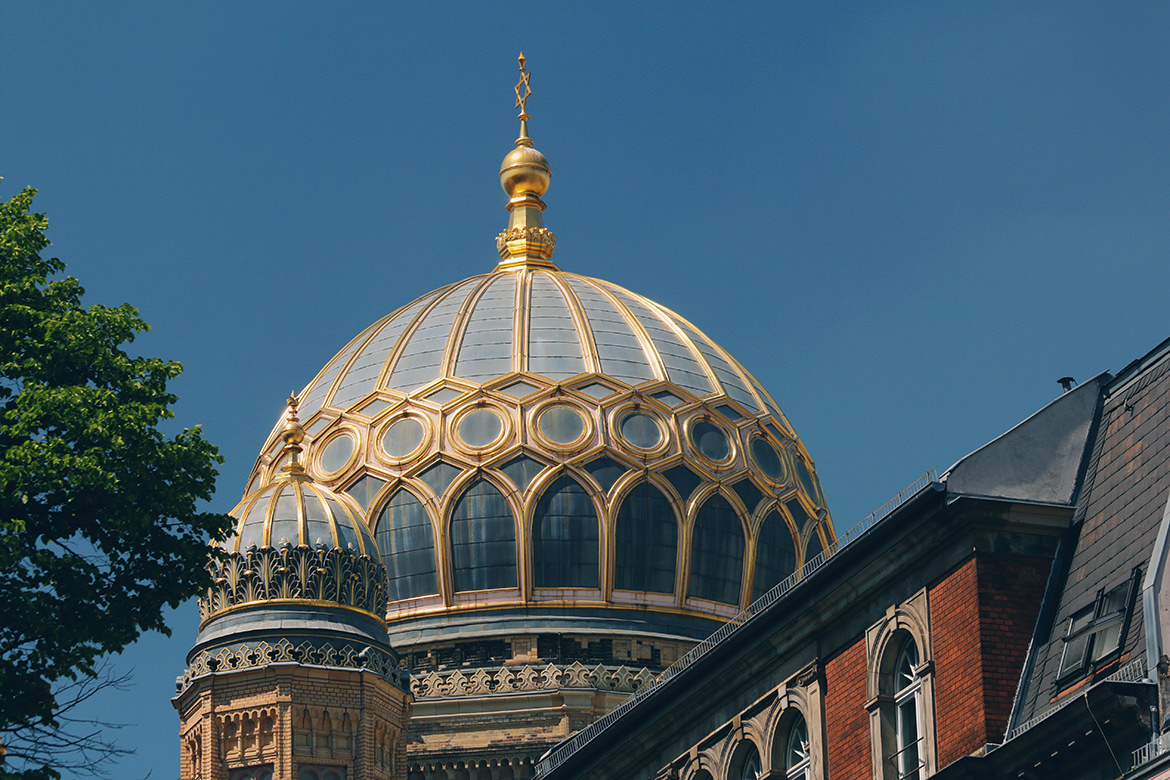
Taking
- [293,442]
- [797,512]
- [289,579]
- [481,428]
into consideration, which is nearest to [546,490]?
[481,428]

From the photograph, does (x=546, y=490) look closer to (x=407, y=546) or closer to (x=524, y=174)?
(x=407, y=546)

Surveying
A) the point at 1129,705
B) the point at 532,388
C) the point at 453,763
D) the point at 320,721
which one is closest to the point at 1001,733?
the point at 1129,705

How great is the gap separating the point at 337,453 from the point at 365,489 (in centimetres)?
156

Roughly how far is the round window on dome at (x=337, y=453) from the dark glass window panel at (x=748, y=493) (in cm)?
886

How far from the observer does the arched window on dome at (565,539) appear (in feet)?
209

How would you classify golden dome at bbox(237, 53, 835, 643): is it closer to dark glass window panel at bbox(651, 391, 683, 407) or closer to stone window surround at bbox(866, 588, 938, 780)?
dark glass window panel at bbox(651, 391, 683, 407)

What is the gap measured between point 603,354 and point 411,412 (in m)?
4.81

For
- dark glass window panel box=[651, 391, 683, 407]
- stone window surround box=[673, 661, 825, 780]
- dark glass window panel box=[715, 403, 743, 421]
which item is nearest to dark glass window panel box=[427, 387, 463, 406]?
dark glass window panel box=[651, 391, 683, 407]

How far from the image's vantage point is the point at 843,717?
3625 cm

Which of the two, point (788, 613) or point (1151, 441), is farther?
point (788, 613)

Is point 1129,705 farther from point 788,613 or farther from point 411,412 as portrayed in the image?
point 411,412

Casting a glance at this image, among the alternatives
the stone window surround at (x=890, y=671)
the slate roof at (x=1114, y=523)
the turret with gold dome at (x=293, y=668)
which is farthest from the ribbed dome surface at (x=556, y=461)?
the slate roof at (x=1114, y=523)

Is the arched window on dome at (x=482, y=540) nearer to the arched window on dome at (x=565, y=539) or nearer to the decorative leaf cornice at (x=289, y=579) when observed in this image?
the arched window on dome at (x=565, y=539)

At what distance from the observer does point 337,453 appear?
66.4m
